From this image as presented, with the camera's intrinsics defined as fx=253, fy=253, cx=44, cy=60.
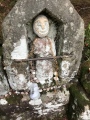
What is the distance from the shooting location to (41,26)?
7.40 feet

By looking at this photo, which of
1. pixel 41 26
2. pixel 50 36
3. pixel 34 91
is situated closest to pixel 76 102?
pixel 34 91

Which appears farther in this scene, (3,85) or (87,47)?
(87,47)

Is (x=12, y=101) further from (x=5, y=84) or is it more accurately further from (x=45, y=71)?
(x=45, y=71)

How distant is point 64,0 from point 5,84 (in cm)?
102

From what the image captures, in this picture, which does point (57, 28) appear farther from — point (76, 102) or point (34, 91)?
point (76, 102)

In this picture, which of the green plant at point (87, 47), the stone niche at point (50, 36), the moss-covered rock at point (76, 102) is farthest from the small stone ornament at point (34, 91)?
the green plant at point (87, 47)

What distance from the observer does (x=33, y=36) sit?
244 cm

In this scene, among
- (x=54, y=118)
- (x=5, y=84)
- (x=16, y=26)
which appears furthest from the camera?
(x=54, y=118)

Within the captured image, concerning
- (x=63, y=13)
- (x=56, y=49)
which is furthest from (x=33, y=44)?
(x=63, y=13)

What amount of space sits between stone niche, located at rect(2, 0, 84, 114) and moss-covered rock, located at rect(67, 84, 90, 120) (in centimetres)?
8

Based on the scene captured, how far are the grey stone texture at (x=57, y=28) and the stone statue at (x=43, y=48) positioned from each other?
0.24 feet

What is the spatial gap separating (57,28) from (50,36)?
11 cm

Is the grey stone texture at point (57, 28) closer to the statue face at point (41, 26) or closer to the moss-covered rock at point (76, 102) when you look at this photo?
the statue face at point (41, 26)

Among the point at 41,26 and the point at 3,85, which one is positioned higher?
the point at 41,26
